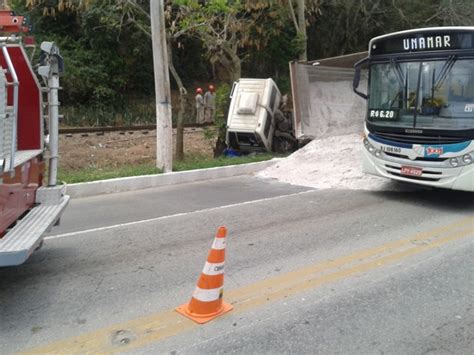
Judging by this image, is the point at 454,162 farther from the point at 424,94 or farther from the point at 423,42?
the point at 423,42

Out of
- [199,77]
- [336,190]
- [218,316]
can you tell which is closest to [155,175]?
[336,190]

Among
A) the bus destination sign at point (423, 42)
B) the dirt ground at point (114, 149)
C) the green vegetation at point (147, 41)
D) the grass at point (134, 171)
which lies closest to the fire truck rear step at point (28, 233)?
the grass at point (134, 171)

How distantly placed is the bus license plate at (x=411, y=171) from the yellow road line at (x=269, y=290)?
1517 millimetres

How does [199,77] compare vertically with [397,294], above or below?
above

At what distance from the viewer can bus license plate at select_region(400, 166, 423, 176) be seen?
8.48 m

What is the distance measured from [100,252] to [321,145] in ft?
28.1

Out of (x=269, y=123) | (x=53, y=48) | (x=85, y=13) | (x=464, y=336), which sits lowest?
(x=464, y=336)

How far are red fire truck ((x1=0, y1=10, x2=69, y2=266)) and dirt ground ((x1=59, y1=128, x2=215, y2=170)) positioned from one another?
9.41m

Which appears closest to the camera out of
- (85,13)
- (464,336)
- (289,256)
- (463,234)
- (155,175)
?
(464,336)

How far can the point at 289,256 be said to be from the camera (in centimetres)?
583

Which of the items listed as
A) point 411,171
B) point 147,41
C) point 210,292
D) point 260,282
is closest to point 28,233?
point 210,292

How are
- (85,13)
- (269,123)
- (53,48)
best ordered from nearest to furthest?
(53,48) → (269,123) → (85,13)

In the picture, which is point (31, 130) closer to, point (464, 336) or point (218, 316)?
point (218, 316)

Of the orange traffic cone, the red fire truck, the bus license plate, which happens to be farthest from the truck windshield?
the red fire truck
